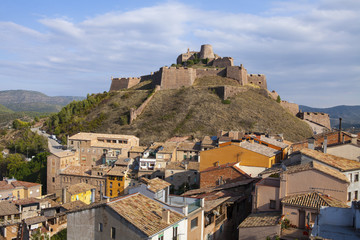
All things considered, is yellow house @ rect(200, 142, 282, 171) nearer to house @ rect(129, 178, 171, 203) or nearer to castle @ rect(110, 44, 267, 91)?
house @ rect(129, 178, 171, 203)

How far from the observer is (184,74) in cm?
7150

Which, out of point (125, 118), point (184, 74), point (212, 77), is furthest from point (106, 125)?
Result: point (212, 77)

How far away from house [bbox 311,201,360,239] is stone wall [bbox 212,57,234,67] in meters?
62.1

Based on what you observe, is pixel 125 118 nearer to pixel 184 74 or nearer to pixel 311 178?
pixel 184 74

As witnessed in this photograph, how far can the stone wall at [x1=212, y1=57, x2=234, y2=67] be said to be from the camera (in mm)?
74625

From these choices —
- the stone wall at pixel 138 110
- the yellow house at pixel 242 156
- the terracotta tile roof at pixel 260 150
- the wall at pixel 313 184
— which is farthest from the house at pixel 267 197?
the stone wall at pixel 138 110

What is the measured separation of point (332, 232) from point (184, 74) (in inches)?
2362

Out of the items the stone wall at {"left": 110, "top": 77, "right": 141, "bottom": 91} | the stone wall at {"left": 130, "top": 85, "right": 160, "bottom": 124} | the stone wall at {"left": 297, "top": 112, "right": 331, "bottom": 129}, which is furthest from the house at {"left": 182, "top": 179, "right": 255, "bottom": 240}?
the stone wall at {"left": 110, "top": 77, "right": 141, "bottom": 91}

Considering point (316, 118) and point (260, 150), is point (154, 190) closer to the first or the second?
point (260, 150)

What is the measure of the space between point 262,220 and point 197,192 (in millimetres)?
8460

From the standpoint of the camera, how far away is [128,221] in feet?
44.0

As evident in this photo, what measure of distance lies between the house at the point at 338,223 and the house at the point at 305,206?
1.47ft

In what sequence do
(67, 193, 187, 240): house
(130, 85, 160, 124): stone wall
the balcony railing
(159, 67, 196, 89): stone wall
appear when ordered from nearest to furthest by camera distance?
(67, 193, 187, 240): house, the balcony railing, (130, 85, 160, 124): stone wall, (159, 67, 196, 89): stone wall

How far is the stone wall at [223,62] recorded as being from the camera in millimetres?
74625
